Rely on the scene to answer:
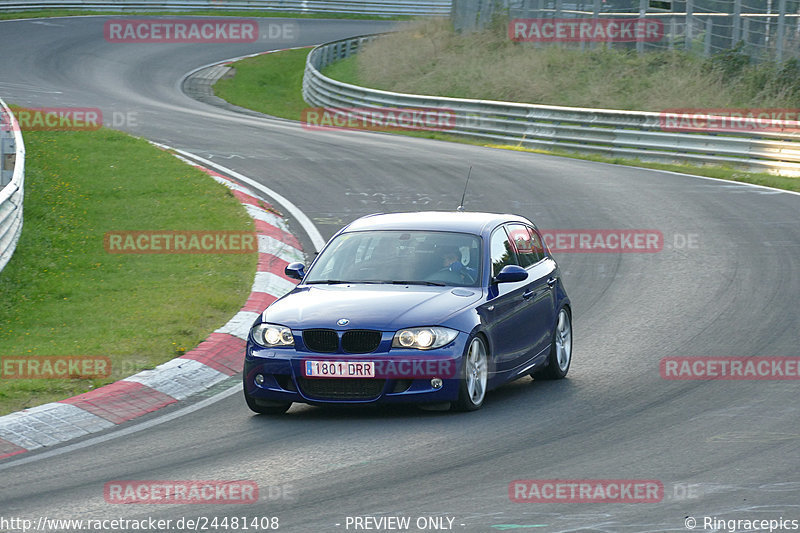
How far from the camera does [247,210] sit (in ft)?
56.2

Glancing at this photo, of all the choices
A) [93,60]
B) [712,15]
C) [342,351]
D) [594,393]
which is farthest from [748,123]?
[93,60]

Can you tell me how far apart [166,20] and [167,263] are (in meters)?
43.0

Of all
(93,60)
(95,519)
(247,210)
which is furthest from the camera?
(93,60)

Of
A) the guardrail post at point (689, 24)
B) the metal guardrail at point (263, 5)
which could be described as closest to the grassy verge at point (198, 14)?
the metal guardrail at point (263, 5)

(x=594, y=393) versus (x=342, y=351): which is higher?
(x=342, y=351)

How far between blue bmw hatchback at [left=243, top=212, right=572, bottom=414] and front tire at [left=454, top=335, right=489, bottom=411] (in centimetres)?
1

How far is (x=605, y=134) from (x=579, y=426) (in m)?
18.6

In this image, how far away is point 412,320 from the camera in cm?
860

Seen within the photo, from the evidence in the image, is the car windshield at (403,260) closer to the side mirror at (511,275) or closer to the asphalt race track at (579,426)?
the side mirror at (511,275)

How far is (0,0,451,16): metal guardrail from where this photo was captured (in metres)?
→ 54.6

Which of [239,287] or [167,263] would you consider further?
[167,263]

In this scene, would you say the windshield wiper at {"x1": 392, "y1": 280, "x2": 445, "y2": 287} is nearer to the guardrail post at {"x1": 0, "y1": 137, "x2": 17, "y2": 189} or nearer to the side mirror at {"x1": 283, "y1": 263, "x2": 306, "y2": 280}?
the side mirror at {"x1": 283, "y1": 263, "x2": 306, "y2": 280}

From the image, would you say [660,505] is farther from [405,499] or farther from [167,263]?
[167,263]

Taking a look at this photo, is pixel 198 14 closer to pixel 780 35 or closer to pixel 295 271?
pixel 780 35
